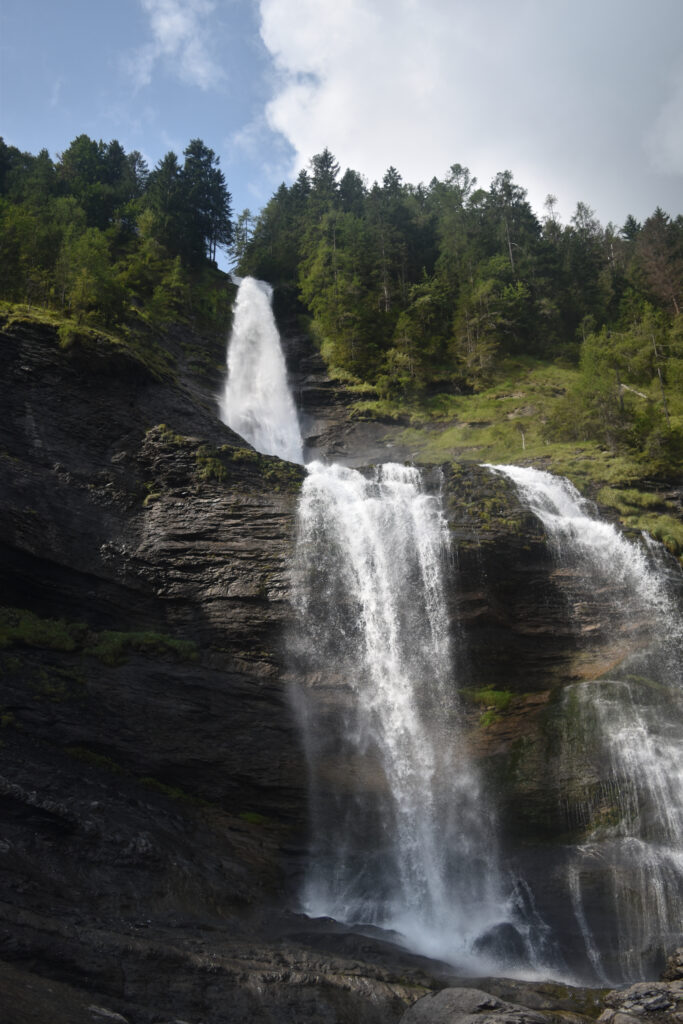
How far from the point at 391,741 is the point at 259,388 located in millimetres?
22439

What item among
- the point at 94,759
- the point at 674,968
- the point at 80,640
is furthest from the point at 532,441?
the point at 94,759

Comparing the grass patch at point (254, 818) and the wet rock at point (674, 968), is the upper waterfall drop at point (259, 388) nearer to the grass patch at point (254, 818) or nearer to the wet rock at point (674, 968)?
the grass patch at point (254, 818)

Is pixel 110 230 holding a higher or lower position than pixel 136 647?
higher

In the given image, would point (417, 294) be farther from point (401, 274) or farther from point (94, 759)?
point (94, 759)

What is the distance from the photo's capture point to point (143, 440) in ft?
70.7

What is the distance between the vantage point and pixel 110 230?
38.8 metres

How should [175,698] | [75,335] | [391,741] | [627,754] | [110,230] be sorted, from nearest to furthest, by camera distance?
[627,754], [175,698], [391,741], [75,335], [110,230]

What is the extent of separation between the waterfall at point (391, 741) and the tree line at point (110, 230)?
44.2 ft

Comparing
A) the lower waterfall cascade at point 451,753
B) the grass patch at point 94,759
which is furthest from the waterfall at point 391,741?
the grass patch at point 94,759

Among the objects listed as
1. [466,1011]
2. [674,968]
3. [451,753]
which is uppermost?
[451,753]

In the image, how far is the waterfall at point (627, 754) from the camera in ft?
45.7

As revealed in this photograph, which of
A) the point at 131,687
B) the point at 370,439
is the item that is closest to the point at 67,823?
the point at 131,687

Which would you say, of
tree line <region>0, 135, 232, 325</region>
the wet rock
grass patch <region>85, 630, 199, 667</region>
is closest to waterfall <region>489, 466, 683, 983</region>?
the wet rock

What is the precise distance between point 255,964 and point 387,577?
36.6 feet
